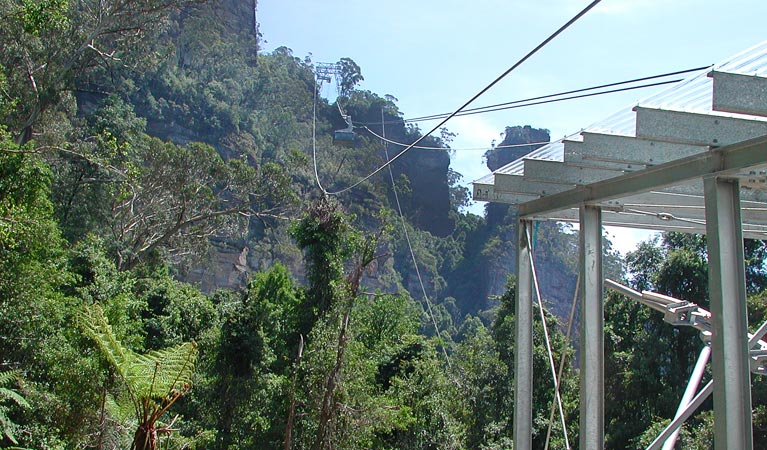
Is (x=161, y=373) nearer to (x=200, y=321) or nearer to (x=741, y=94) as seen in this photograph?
(x=741, y=94)

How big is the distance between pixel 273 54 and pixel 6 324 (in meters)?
48.2

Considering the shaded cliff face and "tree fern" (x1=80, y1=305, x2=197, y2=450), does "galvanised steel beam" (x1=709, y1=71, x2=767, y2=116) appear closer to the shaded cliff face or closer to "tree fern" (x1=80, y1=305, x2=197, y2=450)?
"tree fern" (x1=80, y1=305, x2=197, y2=450)

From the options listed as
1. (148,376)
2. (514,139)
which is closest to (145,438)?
(148,376)

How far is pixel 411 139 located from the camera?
5472 cm

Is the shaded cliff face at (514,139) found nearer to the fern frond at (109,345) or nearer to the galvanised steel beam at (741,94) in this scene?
the fern frond at (109,345)

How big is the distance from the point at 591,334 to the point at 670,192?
74 cm

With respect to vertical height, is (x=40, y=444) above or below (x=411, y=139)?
below

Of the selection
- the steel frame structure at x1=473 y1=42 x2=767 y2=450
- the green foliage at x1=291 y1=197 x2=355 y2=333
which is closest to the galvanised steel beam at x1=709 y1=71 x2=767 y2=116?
the steel frame structure at x1=473 y1=42 x2=767 y2=450

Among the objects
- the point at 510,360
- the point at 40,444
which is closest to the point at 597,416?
the point at 40,444

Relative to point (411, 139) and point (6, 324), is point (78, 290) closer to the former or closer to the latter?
point (6, 324)

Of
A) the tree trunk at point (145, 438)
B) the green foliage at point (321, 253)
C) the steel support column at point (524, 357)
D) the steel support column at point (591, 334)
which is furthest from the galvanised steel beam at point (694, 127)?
the green foliage at point (321, 253)

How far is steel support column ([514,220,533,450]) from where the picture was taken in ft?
11.4

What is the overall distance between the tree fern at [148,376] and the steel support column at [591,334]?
345 centimetres

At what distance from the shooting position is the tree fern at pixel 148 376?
5.14 metres
